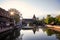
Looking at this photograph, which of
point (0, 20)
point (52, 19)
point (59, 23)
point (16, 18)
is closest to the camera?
point (0, 20)

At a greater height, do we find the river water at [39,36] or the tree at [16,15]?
the tree at [16,15]

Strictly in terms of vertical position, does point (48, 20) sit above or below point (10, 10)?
below

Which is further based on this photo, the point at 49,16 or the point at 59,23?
the point at 49,16

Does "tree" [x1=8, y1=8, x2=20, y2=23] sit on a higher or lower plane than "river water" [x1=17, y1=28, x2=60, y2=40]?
higher

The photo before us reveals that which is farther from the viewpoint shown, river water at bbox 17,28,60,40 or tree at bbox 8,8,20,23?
tree at bbox 8,8,20,23

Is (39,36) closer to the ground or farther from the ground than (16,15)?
closer to the ground

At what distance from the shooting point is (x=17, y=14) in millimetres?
69062

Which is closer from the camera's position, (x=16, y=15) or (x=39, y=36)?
(x=39, y=36)

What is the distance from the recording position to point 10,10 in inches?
2753

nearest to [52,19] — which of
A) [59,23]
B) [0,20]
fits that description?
[59,23]

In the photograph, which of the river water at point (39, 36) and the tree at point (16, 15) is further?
the tree at point (16, 15)

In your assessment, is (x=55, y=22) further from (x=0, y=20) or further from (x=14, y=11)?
(x=0, y=20)

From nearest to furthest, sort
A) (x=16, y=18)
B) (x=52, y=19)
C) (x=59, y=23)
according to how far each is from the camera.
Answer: (x=16, y=18) < (x=59, y=23) < (x=52, y=19)

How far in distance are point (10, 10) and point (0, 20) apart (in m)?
30.8
